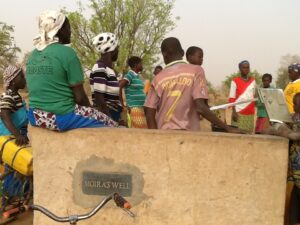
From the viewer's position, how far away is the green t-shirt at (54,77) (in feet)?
12.4

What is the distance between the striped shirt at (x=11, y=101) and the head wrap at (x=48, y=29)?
110 cm

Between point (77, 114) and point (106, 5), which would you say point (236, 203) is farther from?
point (106, 5)

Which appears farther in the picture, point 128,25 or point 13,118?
point 128,25

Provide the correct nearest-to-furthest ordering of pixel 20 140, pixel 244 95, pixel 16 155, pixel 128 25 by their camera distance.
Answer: pixel 16 155, pixel 20 140, pixel 244 95, pixel 128 25

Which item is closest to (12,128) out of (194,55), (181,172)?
(181,172)

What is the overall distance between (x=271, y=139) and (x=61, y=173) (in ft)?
5.80

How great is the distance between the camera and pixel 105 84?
15.8 feet

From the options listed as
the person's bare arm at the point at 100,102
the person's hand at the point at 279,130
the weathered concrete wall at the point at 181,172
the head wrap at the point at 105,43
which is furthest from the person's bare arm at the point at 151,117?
the head wrap at the point at 105,43

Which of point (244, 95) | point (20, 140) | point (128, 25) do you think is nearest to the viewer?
point (20, 140)

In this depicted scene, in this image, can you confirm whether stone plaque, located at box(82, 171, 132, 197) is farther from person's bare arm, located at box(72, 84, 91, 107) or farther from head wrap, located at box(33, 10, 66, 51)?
head wrap, located at box(33, 10, 66, 51)

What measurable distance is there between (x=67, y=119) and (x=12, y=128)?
3.53 ft

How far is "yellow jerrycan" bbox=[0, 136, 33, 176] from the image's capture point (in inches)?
173

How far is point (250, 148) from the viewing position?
3.59m

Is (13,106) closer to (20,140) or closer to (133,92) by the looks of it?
(20,140)
